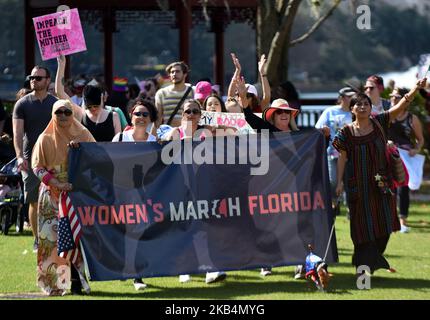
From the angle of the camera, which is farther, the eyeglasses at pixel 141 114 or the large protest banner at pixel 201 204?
the eyeglasses at pixel 141 114

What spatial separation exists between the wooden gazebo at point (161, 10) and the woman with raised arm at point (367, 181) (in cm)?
1075

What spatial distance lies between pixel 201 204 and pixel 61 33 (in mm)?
2633

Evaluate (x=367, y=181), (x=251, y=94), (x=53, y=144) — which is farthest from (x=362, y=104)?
(x=53, y=144)

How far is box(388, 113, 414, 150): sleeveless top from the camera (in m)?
15.8

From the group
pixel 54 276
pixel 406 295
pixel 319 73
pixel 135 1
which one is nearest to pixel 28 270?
pixel 54 276

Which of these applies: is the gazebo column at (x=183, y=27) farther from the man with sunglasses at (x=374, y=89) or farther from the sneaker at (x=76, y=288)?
the sneaker at (x=76, y=288)

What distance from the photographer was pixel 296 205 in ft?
35.9

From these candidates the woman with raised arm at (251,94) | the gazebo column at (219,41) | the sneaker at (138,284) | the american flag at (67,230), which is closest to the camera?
the american flag at (67,230)

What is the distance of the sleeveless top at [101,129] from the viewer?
38.9 ft

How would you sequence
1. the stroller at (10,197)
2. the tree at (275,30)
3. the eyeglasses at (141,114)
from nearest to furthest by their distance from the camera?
1. the eyeglasses at (141,114)
2. the stroller at (10,197)
3. the tree at (275,30)

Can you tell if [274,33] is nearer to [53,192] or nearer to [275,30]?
[275,30]

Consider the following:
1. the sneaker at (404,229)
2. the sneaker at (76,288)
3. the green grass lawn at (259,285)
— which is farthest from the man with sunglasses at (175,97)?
the sneaker at (404,229)

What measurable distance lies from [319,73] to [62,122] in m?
56.3

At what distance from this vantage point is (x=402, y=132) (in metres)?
15.9
